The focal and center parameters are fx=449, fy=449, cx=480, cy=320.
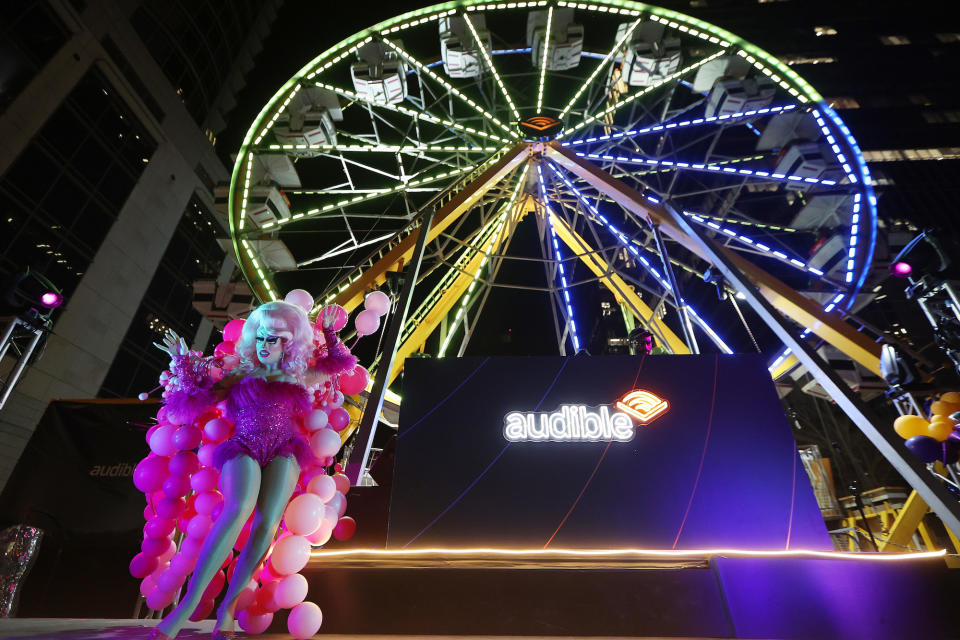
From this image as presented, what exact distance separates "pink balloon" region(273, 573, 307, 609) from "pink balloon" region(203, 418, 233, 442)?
0.79m

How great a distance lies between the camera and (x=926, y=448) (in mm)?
5473

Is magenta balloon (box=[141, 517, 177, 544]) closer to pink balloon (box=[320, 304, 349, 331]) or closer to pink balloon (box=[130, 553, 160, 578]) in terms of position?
pink balloon (box=[130, 553, 160, 578])

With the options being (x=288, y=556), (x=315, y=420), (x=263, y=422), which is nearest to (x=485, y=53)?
(x=315, y=420)

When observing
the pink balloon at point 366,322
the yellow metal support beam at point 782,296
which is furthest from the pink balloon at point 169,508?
the yellow metal support beam at point 782,296

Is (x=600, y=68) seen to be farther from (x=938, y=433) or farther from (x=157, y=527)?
(x=157, y=527)

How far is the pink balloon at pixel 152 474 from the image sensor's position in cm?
246

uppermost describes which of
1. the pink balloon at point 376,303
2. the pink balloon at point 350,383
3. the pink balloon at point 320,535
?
the pink balloon at point 376,303

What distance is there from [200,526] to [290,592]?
0.56 m

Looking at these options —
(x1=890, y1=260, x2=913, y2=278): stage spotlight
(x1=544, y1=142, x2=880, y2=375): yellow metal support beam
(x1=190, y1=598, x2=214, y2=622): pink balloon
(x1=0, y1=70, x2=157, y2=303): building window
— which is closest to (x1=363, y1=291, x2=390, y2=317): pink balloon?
(x1=190, y1=598, x2=214, y2=622): pink balloon

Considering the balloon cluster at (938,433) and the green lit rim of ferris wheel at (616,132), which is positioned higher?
the green lit rim of ferris wheel at (616,132)

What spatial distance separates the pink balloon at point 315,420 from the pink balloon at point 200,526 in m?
0.62

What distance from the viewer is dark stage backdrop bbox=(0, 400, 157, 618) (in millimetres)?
4945

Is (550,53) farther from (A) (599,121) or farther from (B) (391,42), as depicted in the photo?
(B) (391,42)

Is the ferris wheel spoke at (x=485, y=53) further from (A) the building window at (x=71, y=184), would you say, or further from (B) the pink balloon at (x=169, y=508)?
(A) the building window at (x=71, y=184)
